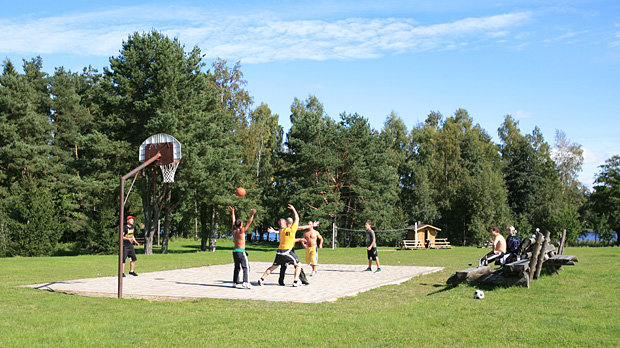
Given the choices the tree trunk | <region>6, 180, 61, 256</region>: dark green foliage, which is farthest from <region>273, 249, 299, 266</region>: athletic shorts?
the tree trunk

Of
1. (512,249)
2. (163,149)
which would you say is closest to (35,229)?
(163,149)

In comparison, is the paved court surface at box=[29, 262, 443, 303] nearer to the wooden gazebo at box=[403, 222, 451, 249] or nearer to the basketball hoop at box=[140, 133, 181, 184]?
the basketball hoop at box=[140, 133, 181, 184]

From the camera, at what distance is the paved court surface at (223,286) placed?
512 inches

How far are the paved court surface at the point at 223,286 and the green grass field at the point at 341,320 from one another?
84cm

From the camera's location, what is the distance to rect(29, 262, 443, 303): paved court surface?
42.7ft

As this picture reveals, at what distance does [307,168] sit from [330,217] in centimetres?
518

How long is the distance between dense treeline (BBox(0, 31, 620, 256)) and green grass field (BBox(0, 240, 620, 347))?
25.4 metres

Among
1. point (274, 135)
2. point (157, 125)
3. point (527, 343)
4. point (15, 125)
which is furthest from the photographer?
point (274, 135)

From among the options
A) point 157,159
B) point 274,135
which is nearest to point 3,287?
point 157,159

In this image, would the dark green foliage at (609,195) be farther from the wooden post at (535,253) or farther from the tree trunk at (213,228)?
the wooden post at (535,253)

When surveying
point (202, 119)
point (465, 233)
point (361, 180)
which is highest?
point (202, 119)

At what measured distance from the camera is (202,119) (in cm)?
3966

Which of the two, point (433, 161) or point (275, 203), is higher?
point (433, 161)

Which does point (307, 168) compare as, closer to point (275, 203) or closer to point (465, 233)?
point (275, 203)
